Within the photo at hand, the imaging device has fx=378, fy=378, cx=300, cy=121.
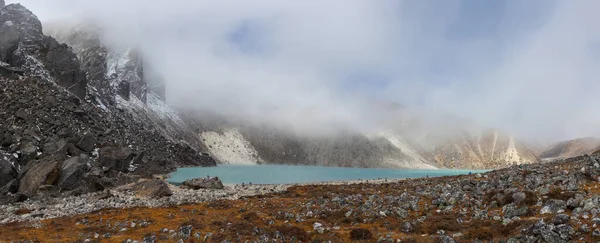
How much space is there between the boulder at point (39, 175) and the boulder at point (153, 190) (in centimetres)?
1028

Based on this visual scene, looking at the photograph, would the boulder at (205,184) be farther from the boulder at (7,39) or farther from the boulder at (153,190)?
the boulder at (7,39)

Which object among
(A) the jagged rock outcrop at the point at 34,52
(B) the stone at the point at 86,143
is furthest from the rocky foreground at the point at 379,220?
(A) the jagged rock outcrop at the point at 34,52

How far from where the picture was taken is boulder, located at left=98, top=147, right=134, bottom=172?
3211 inches

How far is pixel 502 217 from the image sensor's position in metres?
20.3

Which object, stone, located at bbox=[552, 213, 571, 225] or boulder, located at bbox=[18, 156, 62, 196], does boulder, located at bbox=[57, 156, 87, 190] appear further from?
stone, located at bbox=[552, 213, 571, 225]

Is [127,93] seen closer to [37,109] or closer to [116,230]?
[37,109]

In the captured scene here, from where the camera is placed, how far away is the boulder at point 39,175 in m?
46.0

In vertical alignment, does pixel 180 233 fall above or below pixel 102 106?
below

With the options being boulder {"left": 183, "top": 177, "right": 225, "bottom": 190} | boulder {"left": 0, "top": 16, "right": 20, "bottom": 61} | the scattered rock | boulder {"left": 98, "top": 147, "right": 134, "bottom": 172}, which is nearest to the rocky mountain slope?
boulder {"left": 98, "top": 147, "right": 134, "bottom": 172}

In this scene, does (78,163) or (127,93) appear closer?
(78,163)

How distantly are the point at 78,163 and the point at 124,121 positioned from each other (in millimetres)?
97943

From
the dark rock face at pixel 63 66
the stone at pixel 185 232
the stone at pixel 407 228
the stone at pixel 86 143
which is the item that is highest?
the dark rock face at pixel 63 66

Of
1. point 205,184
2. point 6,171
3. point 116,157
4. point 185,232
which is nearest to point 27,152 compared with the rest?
point 6,171

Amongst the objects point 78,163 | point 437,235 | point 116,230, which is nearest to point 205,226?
point 116,230
